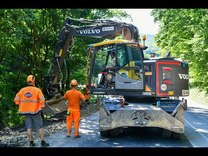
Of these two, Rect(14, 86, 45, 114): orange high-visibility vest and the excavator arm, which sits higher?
the excavator arm

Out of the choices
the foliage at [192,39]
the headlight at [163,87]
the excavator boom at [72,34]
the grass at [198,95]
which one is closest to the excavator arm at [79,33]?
the excavator boom at [72,34]

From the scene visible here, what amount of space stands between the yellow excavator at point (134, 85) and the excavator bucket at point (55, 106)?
2.04 meters

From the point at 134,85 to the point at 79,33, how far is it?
3.36 metres

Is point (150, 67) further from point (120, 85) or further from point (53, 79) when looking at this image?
point (53, 79)

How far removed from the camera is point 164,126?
30.2 feet

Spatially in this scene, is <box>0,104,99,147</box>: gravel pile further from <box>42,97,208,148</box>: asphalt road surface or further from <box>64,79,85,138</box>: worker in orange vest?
<box>64,79,85,138</box>: worker in orange vest

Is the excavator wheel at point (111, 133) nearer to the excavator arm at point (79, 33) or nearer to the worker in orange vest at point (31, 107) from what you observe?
the worker in orange vest at point (31, 107)

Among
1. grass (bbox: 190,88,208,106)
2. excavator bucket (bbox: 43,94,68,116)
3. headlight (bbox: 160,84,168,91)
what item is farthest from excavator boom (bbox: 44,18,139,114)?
grass (bbox: 190,88,208,106)

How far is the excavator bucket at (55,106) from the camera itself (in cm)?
1203

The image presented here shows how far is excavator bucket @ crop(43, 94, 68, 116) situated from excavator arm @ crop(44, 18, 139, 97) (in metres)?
0.45

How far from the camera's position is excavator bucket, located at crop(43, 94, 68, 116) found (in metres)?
12.0

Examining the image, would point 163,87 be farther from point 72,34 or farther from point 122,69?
point 72,34

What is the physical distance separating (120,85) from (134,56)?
87 cm
